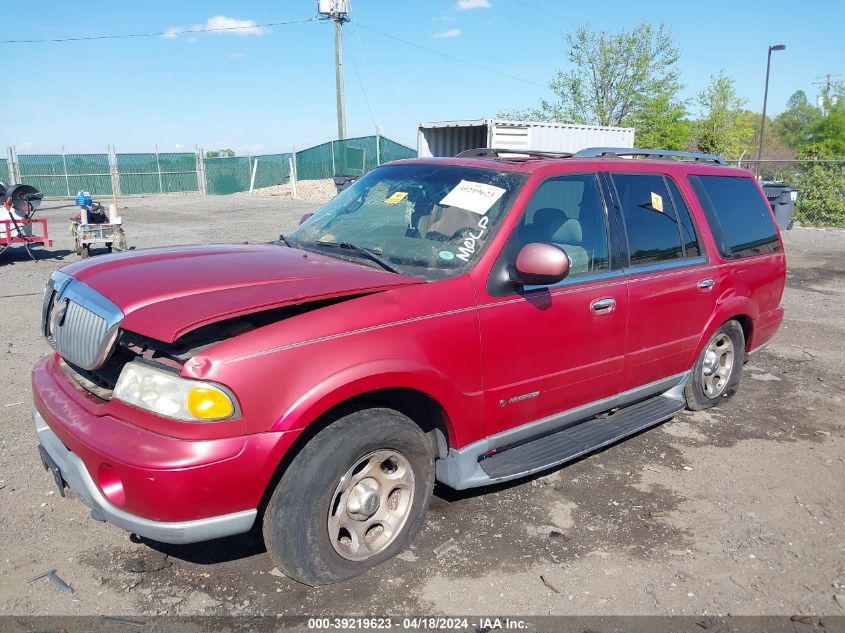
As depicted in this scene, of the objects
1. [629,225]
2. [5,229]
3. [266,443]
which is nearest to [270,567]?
[266,443]

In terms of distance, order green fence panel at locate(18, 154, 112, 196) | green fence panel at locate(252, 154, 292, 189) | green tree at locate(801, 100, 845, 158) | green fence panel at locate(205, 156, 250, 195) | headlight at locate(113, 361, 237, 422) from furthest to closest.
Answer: green tree at locate(801, 100, 845, 158), green fence panel at locate(252, 154, 292, 189), green fence panel at locate(205, 156, 250, 195), green fence panel at locate(18, 154, 112, 196), headlight at locate(113, 361, 237, 422)

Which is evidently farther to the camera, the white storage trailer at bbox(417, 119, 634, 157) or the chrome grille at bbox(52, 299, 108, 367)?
the white storage trailer at bbox(417, 119, 634, 157)

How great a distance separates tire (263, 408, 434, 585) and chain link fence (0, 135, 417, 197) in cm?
2860

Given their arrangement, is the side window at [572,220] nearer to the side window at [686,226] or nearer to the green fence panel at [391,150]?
the side window at [686,226]

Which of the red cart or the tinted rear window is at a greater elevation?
the tinted rear window

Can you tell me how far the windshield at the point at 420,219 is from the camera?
3447 mm

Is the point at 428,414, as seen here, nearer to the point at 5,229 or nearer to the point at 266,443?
the point at 266,443

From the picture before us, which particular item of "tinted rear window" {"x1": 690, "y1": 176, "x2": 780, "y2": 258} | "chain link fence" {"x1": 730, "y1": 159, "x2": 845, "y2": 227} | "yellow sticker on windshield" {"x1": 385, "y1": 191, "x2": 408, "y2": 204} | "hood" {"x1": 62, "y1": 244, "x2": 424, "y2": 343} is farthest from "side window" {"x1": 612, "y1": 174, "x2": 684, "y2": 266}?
"chain link fence" {"x1": 730, "y1": 159, "x2": 845, "y2": 227}

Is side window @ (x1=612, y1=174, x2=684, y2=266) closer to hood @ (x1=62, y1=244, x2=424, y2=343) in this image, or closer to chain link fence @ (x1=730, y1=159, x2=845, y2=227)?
hood @ (x1=62, y1=244, x2=424, y2=343)

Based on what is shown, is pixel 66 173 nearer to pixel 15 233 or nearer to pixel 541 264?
pixel 15 233

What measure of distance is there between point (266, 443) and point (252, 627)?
2.69 feet

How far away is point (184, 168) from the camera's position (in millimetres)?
34562

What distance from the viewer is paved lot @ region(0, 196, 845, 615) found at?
2.92 metres

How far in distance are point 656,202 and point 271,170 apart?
33864 mm
